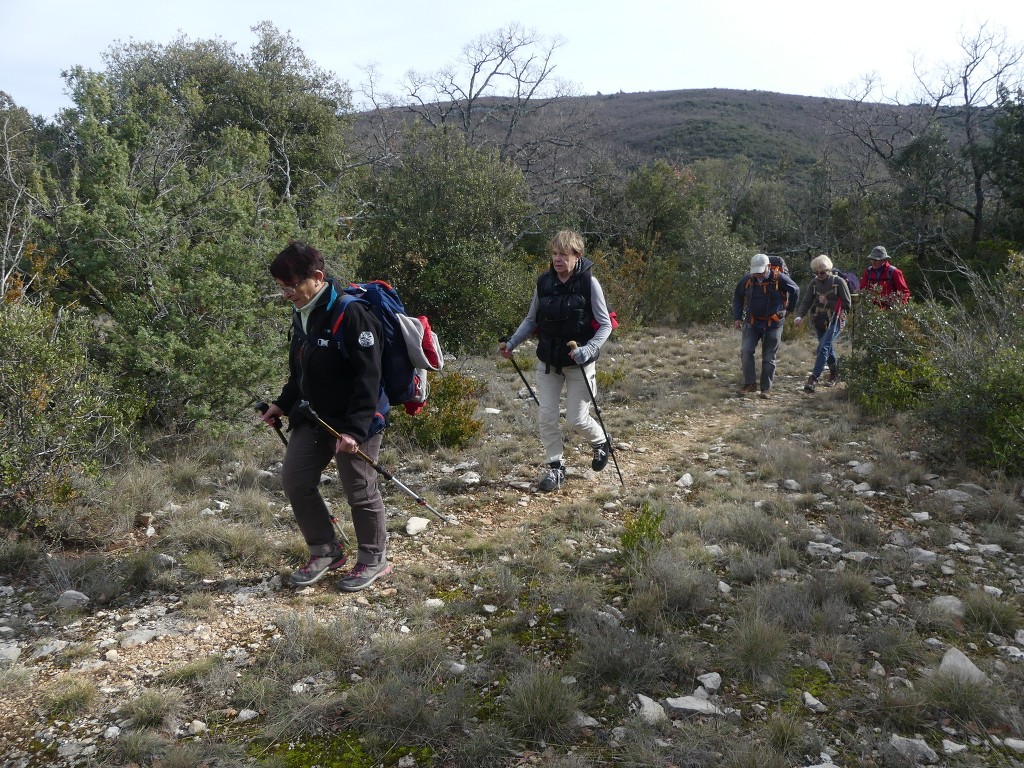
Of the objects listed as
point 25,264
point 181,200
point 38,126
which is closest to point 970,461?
point 181,200

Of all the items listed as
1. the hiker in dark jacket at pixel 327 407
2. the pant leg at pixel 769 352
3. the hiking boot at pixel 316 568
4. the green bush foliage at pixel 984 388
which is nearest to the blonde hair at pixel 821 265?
the pant leg at pixel 769 352

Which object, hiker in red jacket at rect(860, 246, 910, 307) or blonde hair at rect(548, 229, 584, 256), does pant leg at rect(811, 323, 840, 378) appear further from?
blonde hair at rect(548, 229, 584, 256)

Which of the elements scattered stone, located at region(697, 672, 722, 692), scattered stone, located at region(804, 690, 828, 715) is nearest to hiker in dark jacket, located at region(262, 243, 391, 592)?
scattered stone, located at region(697, 672, 722, 692)

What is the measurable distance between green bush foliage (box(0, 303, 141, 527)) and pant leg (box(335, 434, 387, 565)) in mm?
2120

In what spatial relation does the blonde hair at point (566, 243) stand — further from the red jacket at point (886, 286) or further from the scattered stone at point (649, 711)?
the red jacket at point (886, 286)

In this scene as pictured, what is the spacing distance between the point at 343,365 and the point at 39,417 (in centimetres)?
233

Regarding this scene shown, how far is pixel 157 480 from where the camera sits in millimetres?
5285

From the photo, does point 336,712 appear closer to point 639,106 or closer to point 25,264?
point 25,264

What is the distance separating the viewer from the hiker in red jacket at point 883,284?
8.66 metres

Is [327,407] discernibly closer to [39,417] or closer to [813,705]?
[39,417]

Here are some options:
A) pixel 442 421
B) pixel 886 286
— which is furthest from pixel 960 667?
pixel 886 286

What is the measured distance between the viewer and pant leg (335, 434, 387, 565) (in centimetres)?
379

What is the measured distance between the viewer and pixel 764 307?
859 cm

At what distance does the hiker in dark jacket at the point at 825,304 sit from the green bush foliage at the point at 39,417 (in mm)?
7902
